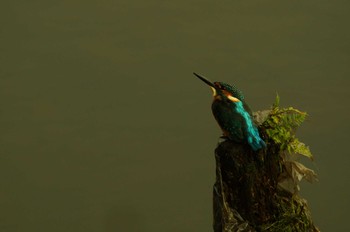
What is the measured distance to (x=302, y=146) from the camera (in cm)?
121

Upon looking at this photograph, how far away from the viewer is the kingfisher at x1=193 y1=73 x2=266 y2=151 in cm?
114

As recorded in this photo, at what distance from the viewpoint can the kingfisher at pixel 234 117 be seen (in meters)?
1.14

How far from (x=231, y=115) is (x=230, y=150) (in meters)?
0.08

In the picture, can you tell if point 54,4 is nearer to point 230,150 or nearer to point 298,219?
point 230,150

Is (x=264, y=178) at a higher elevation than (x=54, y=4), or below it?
below

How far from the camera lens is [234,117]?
1.17 metres

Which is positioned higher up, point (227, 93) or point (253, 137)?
point (227, 93)

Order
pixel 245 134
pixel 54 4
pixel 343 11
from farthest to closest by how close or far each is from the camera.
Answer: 1. pixel 343 11
2. pixel 54 4
3. pixel 245 134

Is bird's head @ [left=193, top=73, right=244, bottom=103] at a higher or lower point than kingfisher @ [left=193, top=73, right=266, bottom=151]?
higher

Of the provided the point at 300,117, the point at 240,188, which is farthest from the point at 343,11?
the point at 240,188

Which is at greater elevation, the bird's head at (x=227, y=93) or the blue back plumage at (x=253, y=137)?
the bird's head at (x=227, y=93)

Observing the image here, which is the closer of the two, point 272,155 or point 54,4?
point 272,155

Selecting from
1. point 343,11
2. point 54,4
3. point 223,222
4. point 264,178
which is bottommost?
point 223,222

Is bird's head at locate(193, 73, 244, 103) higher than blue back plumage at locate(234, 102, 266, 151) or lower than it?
higher
